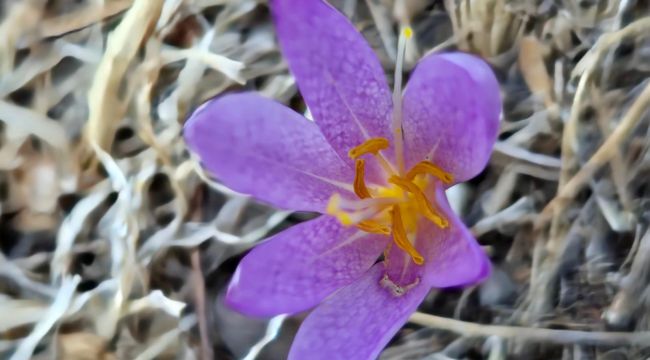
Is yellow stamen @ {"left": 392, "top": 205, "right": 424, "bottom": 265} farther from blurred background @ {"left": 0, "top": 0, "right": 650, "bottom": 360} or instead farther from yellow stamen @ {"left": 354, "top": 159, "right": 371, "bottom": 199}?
blurred background @ {"left": 0, "top": 0, "right": 650, "bottom": 360}

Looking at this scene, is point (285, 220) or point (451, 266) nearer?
point (451, 266)

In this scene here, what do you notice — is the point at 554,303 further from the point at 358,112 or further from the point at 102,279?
the point at 102,279

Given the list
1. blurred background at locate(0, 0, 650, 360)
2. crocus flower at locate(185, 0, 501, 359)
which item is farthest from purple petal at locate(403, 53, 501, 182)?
blurred background at locate(0, 0, 650, 360)

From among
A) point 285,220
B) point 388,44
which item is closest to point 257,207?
point 285,220

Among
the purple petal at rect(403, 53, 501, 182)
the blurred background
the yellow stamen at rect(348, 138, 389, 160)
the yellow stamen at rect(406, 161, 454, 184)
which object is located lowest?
the blurred background

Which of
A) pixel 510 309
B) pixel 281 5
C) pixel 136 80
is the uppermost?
pixel 281 5

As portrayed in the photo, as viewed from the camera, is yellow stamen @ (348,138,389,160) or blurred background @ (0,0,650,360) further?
blurred background @ (0,0,650,360)

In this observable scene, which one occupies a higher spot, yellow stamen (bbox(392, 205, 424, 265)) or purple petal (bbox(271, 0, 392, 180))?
purple petal (bbox(271, 0, 392, 180))

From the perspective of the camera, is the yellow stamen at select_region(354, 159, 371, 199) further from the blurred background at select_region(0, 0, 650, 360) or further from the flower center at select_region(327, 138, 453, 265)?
the blurred background at select_region(0, 0, 650, 360)

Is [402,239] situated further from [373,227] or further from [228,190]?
[228,190]

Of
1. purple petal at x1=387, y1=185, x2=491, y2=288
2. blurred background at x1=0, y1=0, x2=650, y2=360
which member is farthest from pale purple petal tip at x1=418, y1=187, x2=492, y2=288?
blurred background at x1=0, y1=0, x2=650, y2=360
